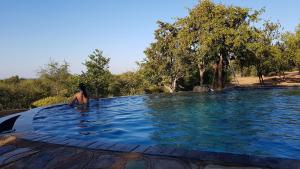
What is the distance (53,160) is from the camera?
4301mm

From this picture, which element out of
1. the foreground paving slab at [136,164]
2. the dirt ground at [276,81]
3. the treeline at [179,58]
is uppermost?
the treeline at [179,58]

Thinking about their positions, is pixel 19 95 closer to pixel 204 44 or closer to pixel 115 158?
pixel 204 44

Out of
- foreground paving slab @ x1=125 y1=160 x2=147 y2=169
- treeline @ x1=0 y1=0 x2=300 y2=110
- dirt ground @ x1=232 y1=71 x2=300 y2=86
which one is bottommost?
foreground paving slab @ x1=125 y1=160 x2=147 y2=169

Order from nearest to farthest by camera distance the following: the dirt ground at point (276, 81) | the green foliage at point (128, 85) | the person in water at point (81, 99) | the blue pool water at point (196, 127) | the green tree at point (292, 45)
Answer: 1. the blue pool water at point (196, 127)
2. the person in water at point (81, 99)
3. the green foliage at point (128, 85)
4. the green tree at point (292, 45)
5. the dirt ground at point (276, 81)

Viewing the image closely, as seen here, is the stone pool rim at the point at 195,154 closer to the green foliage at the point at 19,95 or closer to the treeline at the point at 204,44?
the green foliage at the point at 19,95

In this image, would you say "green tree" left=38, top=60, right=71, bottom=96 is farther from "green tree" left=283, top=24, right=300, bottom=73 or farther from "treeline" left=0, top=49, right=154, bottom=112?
"green tree" left=283, top=24, right=300, bottom=73

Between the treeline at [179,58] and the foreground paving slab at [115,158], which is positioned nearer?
the foreground paving slab at [115,158]

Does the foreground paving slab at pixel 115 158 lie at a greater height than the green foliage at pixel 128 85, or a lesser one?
lesser

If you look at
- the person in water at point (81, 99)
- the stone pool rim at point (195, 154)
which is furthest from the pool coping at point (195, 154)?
the person in water at point (81, 99)

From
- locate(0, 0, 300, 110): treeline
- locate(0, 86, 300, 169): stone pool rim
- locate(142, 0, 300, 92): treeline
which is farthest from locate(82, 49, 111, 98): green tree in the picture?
locate(0, 86, 300, 169): stone pool rim

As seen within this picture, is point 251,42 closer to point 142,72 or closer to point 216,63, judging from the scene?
point 216,63

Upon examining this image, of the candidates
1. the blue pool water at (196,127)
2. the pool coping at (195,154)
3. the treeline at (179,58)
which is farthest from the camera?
the treeline at (179,58)

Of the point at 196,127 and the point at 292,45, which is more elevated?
the point at 292,45

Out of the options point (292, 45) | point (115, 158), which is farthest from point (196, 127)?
point (292, 45)
